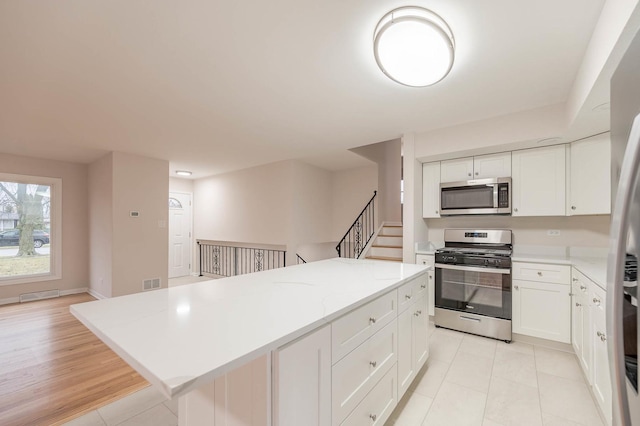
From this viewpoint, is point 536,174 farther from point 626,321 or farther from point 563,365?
point 626,321

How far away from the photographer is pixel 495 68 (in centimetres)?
221

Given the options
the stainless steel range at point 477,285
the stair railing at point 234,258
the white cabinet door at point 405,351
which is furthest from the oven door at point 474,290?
the stair railing at point 234,258

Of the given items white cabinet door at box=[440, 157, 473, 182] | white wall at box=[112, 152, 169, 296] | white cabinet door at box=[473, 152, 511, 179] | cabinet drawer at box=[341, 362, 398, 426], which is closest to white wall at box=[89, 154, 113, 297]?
white wall at box=[112, 152, 169, 296]

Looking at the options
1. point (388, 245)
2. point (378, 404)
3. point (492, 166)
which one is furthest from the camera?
point (388, 245)

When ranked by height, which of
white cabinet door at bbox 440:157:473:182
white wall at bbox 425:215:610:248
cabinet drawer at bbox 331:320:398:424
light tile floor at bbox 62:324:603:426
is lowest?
light tile floor at bbox 62:324:603:426

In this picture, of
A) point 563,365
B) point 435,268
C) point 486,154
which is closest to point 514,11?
point 486,154

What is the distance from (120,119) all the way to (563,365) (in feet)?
17.1

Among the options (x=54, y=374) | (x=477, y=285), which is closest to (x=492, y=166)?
(x=477, y=285)

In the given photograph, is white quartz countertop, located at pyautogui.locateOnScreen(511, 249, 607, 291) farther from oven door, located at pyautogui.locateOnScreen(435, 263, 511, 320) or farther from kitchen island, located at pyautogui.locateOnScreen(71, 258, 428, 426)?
kitchen island, located at pyautogui.locateOnScreen(71, 258, 428, 426)

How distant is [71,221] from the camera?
5.30m

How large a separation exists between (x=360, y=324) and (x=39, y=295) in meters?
6.25

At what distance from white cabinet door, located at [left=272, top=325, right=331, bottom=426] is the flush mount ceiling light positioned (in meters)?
1.72

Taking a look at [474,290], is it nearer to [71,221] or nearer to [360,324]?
[360,324]

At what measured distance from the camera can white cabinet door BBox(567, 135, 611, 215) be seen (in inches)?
104
